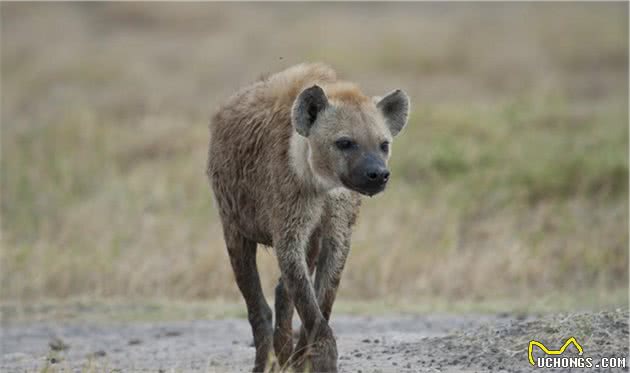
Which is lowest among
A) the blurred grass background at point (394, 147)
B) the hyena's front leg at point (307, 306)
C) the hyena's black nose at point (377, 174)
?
the hyena's front leg at point (307, 306)

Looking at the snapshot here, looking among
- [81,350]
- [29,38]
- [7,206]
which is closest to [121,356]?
[81,350]

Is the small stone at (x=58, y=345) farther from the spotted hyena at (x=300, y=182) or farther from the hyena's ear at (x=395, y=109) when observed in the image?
the hyena's ear at (x=395, y=109)

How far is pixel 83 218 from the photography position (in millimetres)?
11016

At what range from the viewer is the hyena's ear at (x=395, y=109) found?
5.44 metres

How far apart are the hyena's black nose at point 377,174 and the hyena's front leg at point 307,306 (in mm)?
480

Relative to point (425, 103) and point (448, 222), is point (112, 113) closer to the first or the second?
point (425, 103)

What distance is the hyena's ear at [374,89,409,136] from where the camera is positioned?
5438 millimetres

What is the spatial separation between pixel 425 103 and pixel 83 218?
5988 millimetres

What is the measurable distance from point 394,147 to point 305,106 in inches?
315

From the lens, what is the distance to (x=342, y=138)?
5.17 meters

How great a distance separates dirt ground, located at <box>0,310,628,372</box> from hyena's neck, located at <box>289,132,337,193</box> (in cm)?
106

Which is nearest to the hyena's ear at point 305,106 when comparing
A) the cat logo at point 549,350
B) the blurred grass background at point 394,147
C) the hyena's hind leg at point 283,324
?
the hyena's hind leg at point 283,324

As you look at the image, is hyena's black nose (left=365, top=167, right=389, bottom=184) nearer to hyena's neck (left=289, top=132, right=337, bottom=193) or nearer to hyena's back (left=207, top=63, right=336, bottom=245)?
hyena's neck (left=289, top=132, right=337, bottom=193)

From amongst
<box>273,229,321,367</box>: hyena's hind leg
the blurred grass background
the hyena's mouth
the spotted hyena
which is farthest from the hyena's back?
the blurred grass background
